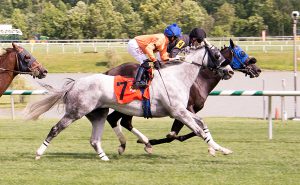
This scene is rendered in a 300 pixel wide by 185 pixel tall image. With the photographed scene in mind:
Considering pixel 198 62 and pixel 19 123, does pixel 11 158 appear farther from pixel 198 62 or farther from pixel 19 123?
pixel 19 123

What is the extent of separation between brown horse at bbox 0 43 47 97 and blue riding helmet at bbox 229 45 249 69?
2.92 metres

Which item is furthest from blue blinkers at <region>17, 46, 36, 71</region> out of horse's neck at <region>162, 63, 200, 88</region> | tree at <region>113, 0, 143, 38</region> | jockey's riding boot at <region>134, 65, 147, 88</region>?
tree at <region>113, 0, 143, 38</region>

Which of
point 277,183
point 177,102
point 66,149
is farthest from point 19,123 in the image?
point 277,183

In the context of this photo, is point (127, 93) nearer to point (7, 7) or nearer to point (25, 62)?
point (25, 62)

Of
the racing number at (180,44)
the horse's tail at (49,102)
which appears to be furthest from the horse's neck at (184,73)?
the horse's tail at (49,102)

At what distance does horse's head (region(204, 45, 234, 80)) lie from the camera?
9.40 metres

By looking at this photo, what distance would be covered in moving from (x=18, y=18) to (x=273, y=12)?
26.0m

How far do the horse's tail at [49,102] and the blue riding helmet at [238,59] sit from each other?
260 centimetres

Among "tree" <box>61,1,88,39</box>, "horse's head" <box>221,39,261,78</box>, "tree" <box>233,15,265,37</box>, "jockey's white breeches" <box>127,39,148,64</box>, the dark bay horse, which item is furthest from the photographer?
"tree" <box>233,15,265,37</box>

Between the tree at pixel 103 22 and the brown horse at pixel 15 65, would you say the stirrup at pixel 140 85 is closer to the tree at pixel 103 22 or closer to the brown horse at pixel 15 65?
the brown horse at pixel 15 65

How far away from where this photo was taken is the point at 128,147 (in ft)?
36.1

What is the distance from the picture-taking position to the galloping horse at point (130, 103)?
8.92 metres

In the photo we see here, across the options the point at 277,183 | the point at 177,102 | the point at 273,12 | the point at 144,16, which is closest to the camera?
the point at 277,183

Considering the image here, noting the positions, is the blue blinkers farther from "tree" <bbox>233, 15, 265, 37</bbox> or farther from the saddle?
"tree" <bbox>233, 15, 265, 37</bbox>
